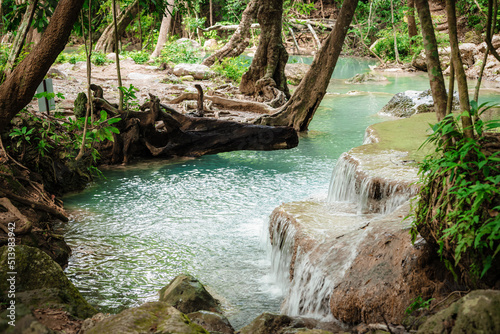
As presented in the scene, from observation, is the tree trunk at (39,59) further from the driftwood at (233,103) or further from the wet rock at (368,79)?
the wet rock at (368,79)

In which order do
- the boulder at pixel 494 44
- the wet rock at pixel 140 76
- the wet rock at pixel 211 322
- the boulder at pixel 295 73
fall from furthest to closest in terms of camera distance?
the boulder at pixel 494 44, the boulder at pixel 295 73, the wet rock at pixel 140 76, the wet rock at pixel 211 322

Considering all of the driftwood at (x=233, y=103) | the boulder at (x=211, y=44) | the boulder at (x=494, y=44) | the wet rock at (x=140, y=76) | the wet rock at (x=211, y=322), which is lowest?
the wet rock at (x=211, y=322)

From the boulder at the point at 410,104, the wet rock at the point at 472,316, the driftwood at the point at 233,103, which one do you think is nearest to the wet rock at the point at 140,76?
the driftwood at the point at 233,103

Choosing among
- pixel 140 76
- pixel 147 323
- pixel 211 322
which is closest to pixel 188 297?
pixel 211 322

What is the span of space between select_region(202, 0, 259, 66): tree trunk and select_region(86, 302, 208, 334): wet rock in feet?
46.6

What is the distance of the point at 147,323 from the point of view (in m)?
2.55

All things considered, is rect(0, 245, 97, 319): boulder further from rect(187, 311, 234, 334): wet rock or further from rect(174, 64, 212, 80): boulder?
rect(174, 64, 212, 80): boulder

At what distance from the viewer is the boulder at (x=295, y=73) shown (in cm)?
1842

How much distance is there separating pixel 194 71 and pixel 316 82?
26.2 feet

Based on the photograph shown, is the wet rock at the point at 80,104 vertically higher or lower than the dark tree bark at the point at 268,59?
lower

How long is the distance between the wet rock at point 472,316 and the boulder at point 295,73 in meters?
16.3

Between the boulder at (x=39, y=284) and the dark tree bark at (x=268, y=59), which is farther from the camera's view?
the dark tree bark at (x=268, y=59)

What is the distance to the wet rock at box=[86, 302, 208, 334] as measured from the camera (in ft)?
8.13

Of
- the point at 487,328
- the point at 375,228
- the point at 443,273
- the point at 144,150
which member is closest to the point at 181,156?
the point at 144,150
